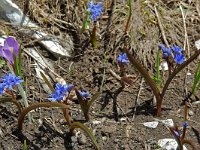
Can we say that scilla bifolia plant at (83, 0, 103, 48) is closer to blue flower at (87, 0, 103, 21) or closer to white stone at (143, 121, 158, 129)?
blue flower at (87, 0, 103, 21)

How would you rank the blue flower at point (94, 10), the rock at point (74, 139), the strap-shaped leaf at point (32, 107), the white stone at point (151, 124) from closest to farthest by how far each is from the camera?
the strap-shaped leaf at point (32, 107) < the rock at point (74, 139) < the white stone at point (151, 124) < the blue flower at point (94, 10)

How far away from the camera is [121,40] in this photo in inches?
129

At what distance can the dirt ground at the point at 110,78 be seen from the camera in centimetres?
278

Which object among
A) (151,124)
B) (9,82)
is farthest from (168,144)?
(9,82)

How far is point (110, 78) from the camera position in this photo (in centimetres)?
313

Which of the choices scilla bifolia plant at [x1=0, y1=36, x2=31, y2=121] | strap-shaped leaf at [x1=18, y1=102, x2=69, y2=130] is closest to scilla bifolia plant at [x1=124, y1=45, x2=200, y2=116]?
strap-shaped leaf at [x1=18, y1=102, x2=69, y2=130]

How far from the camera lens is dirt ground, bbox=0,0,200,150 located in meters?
2.78

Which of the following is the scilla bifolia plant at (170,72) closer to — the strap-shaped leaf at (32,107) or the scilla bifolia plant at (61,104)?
the scilla bifolia plant at (61,104)

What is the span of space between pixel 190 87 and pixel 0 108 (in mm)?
1151

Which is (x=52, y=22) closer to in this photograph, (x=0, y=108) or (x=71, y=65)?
(x=71, y=65)

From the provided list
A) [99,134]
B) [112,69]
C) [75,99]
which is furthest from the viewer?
[112,69]

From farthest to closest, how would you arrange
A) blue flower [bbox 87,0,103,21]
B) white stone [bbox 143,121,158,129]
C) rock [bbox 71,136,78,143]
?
blue flower [bbox 87,0,103,21] < white stone [bbox 143,121,158,129] < rock [bbox 71,136,78,143]

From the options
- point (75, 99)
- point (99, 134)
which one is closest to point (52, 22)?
point (75, 99)

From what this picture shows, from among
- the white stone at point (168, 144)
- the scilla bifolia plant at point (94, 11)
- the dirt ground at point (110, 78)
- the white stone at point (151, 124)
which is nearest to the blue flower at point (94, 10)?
the scilla bifolia plant at point (94, 11)
